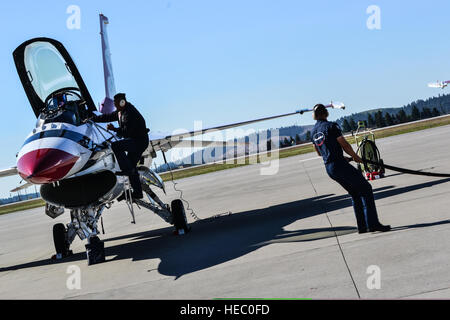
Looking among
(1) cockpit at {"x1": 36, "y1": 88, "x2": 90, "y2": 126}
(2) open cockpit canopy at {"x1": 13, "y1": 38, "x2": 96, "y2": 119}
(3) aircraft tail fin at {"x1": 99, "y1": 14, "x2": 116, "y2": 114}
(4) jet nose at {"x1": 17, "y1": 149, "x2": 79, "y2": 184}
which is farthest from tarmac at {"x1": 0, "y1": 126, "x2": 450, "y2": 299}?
(3) aircraft tail fin at {"x1": 99, "y1": 14, "x2": 116, "y2": 114}

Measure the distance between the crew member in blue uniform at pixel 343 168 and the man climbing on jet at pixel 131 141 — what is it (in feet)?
11.3

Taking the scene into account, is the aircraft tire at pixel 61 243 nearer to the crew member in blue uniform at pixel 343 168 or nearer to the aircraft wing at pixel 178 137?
the aircraft wing at pixel 178 137

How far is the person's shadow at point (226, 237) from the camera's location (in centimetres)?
756

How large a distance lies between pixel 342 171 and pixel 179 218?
485 cm

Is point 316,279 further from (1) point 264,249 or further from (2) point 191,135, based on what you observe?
(2) point 191,135

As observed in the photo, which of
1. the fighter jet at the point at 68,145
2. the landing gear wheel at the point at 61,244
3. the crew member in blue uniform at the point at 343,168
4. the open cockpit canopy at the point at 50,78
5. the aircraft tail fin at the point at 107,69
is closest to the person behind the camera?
the crew member in blue uniform at the point at 343,168

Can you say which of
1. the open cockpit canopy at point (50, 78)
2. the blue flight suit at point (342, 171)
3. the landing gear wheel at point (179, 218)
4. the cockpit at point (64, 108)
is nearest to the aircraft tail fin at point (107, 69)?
the open cockpit canopy at point (50, 78)

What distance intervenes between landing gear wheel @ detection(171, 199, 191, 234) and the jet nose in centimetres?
380

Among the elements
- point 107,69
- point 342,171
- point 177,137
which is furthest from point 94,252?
point 107,69

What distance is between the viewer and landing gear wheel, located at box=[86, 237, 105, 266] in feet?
30.3

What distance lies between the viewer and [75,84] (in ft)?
34.2

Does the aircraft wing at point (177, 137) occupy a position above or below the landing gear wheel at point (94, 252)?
above

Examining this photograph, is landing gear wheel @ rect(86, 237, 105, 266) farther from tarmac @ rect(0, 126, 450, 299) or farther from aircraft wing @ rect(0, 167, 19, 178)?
aircraft wing @ rect(0, 167, 19, 178)
